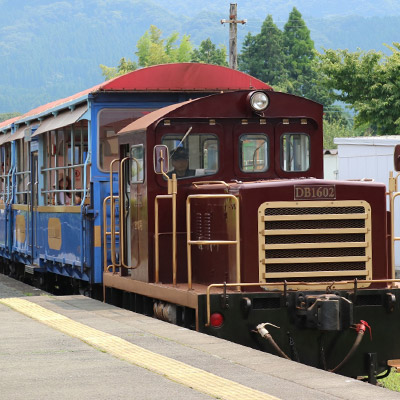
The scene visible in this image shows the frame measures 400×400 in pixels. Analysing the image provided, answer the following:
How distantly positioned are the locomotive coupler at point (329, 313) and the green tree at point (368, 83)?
22737mm

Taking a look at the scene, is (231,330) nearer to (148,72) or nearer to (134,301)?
(134,301)

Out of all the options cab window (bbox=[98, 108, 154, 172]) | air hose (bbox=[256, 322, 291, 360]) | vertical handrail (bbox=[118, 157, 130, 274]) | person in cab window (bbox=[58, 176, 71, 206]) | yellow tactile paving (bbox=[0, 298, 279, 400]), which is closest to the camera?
yellow tactile paving (bbox=[0, 298, 279, 400])

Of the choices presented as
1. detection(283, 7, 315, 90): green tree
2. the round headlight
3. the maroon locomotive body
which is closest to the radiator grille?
the maroon locomotive body

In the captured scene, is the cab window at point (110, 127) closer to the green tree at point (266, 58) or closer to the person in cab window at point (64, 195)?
the person in cab window at point (64, 195)

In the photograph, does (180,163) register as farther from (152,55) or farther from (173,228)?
(152,55)

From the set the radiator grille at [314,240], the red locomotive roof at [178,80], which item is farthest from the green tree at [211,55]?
the radiator grille at [314,240]

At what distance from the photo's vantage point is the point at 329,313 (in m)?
9.10

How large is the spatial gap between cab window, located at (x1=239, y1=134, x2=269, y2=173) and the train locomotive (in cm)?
1

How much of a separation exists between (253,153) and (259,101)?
0.58m

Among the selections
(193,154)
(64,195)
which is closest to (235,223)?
(193,154)

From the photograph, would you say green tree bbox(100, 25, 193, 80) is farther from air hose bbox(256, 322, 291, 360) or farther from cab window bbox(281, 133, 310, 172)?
air hose bbox(256, 322, 291, 360)

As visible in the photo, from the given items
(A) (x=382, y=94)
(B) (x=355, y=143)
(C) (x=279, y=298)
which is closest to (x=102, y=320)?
(C) (x=279, y=298)

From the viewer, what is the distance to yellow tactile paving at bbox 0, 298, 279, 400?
6.76 metres

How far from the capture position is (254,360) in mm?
8117
